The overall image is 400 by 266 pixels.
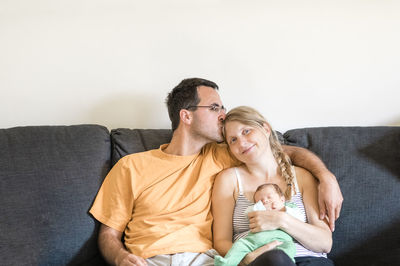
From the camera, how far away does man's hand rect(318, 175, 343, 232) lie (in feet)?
5.56

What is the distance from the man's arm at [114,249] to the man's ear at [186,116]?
63cm

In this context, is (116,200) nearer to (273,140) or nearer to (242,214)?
(242,214)

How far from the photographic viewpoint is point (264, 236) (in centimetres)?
160

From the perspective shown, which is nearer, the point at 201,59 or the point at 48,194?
the point at 48,194

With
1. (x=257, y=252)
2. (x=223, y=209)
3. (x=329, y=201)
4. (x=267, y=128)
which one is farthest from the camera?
(x=267, y=128)

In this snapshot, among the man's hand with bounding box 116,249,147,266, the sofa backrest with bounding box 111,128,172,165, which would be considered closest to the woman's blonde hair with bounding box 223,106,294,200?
the sofa backrest with bounding box 111,128,172,165

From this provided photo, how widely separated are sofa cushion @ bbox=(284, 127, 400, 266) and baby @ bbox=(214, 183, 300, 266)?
0.36 metres

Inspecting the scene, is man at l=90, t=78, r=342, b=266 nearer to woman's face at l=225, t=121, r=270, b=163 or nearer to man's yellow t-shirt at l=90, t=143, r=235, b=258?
man's yellow t-shirt at l=90, t=143, r=235, b=258

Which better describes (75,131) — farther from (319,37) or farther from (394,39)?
(394,39)

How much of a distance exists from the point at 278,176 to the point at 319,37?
0.96m

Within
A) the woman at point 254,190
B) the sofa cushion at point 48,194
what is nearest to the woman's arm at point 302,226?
the woman at point 254,190

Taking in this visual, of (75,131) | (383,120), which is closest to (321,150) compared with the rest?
(383,120)

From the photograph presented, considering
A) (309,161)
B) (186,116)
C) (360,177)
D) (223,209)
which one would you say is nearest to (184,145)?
(186,116)

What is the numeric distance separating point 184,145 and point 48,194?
2.22 feet
